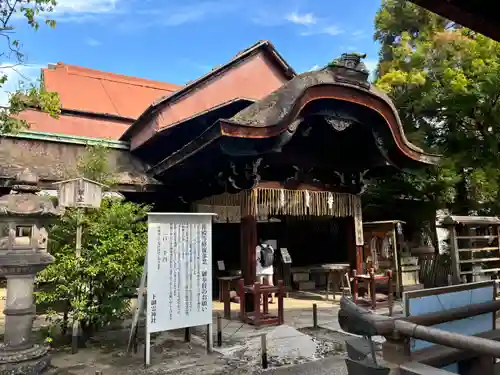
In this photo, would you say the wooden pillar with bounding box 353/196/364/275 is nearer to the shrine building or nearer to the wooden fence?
the shrine building

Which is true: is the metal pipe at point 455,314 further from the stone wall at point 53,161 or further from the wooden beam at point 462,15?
the stone wall at point 53,161

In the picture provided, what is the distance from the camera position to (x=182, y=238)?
643 cm

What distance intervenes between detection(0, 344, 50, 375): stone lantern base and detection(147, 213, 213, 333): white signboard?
1403 millimetres

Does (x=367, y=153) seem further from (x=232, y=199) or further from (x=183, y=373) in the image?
(x=183, y=373)

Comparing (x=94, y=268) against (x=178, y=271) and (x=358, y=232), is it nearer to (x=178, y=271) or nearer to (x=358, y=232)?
(x=178, y=271)

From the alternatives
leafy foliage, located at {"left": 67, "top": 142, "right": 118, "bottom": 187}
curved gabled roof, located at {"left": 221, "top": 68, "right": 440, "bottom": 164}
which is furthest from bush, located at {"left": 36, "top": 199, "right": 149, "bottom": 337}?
curved gabled roof, located at {"left": 221, "top": 68, "right": 440, "bottom": 164}

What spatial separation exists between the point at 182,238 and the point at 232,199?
3295mm

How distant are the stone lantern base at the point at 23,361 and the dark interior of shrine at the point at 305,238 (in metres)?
8.39

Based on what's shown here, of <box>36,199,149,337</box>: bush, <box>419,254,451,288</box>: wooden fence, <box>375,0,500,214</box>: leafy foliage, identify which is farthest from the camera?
<box>419,254,451,288</box>: wooden fence

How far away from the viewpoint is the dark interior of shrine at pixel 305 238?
539 inches

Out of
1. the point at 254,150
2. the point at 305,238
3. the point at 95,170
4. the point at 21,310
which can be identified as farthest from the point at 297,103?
the point at 305,238

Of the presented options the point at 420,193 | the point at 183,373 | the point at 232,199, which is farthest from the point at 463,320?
the point at 420,193

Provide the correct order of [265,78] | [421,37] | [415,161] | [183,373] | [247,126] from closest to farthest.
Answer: [183,373]
[247,126]
[415,161]
[265,78]
[421,37]

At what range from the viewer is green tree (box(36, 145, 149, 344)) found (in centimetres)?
654
